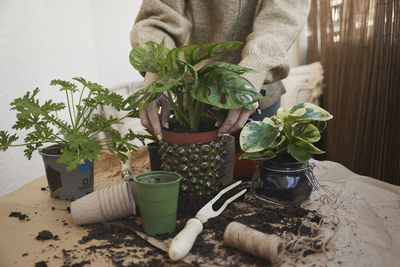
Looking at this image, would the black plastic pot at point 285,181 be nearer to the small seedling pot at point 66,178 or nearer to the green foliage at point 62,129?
the green foliage at point 62,129

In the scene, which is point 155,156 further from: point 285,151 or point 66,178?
point 285,151

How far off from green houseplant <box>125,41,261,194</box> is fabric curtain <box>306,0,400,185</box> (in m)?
1.46

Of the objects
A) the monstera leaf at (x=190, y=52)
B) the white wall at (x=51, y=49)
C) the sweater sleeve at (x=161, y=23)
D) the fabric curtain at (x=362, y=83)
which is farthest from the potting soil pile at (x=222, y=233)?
the fabric curtain at (x=362, y=83)

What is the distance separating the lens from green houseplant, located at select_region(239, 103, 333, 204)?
80 centimetres

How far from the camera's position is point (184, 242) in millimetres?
598

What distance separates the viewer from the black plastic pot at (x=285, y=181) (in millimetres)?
806

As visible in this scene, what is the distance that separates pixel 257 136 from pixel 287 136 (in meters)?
0.08

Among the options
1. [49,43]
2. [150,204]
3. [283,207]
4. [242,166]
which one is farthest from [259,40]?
[49,43]

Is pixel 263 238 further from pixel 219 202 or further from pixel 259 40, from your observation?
pixel 259 40

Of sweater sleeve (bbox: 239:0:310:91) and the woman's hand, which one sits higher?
sweater sleeve (bbox: 239:0:310:91)

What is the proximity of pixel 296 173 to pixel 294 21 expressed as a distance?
623 mm

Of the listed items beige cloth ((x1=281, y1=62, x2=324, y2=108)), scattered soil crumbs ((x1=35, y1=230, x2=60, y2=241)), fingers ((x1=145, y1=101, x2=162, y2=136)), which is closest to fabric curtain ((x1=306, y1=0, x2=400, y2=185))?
beige cloth ((x1=281, y1=62, x2=324, y2=108))

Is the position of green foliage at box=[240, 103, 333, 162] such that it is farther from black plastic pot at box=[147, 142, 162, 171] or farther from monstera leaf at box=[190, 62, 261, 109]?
black plastic pot at box=[147, 142, 162, 171]

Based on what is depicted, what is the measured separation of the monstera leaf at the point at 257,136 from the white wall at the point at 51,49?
50.2 inches
